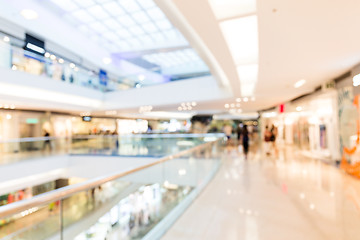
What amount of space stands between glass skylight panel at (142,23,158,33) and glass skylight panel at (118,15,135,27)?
89 centimetres

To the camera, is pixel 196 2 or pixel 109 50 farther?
pixel 109 50

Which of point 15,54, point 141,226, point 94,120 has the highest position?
point 15,54

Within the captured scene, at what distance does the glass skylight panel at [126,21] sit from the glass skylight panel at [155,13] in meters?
1.55

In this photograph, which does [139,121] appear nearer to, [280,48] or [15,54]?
[15,54]

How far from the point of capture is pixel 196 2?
2471mm

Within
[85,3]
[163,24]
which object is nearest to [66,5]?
[85,3]

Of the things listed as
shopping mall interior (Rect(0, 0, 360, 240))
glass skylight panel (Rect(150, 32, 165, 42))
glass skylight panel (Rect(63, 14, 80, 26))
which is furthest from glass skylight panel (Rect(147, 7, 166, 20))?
glass skylight panel (Rect(63, 14, 80, 26))

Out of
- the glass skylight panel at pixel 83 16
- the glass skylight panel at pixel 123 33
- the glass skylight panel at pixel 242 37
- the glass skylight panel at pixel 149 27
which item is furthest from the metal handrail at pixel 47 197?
the glass skylight panel at pixel 123 33

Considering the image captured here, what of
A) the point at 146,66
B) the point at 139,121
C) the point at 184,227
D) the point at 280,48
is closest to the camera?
the point at 184,227

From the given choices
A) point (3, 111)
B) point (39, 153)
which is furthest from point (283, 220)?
point (3, 111)

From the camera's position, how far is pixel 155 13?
42.7 ft

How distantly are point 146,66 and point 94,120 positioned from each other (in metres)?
8.14

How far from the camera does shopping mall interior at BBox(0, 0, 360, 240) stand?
245 cm

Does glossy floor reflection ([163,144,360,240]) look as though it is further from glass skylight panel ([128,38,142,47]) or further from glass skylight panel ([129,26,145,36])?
glass skylight panel ([128,38,142,47])
